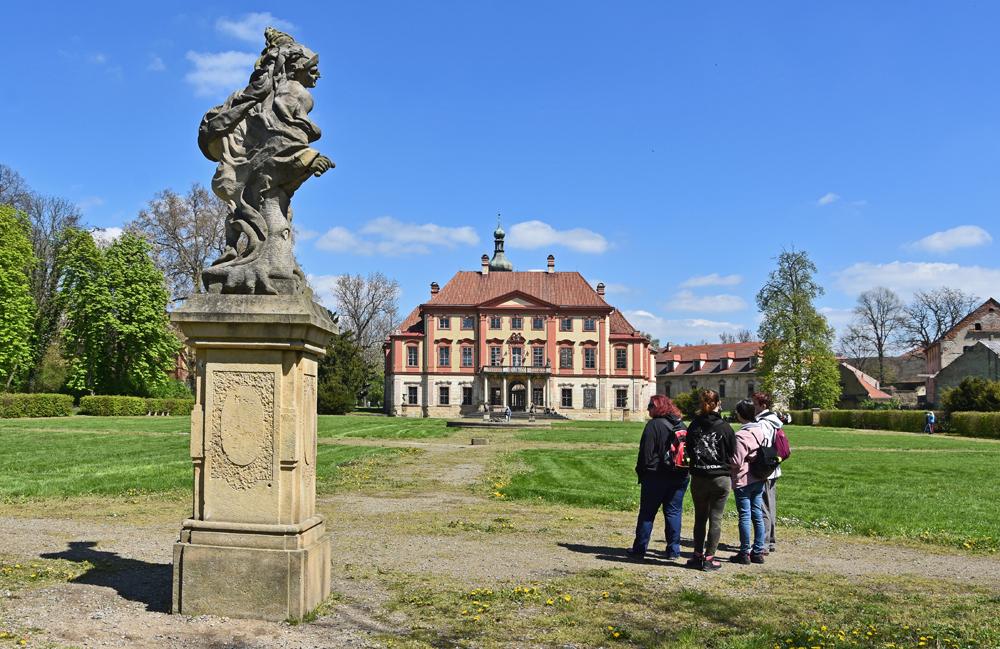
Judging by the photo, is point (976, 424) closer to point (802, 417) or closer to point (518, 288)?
point (802, 417)

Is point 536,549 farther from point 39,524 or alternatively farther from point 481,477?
point 481,477

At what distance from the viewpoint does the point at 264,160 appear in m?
5.91

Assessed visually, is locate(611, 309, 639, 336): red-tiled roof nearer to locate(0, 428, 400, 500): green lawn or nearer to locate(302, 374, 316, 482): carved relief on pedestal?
locate(0, 428, 400, 500): green lawn

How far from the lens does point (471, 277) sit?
224 feet

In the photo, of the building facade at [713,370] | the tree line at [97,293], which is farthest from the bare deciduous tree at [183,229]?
the building facade at [713,370]

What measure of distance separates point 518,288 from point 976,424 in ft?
124

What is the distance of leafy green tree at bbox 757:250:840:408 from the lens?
56.8 metres

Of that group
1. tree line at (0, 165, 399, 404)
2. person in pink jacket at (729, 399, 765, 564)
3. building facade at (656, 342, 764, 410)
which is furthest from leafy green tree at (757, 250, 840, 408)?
person in pink jacket at (729, 399, 765, 564)

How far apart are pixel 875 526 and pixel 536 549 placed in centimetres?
492

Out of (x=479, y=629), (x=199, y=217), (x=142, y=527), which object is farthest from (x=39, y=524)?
(x=199, y=217)

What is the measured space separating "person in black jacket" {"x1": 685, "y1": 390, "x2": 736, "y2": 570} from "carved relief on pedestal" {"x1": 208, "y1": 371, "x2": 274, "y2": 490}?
4.10 meters

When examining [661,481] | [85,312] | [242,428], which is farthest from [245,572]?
[85,312]

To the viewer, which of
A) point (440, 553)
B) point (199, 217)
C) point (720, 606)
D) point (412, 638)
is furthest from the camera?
point (199, 217)

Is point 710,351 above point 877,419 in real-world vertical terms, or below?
above
